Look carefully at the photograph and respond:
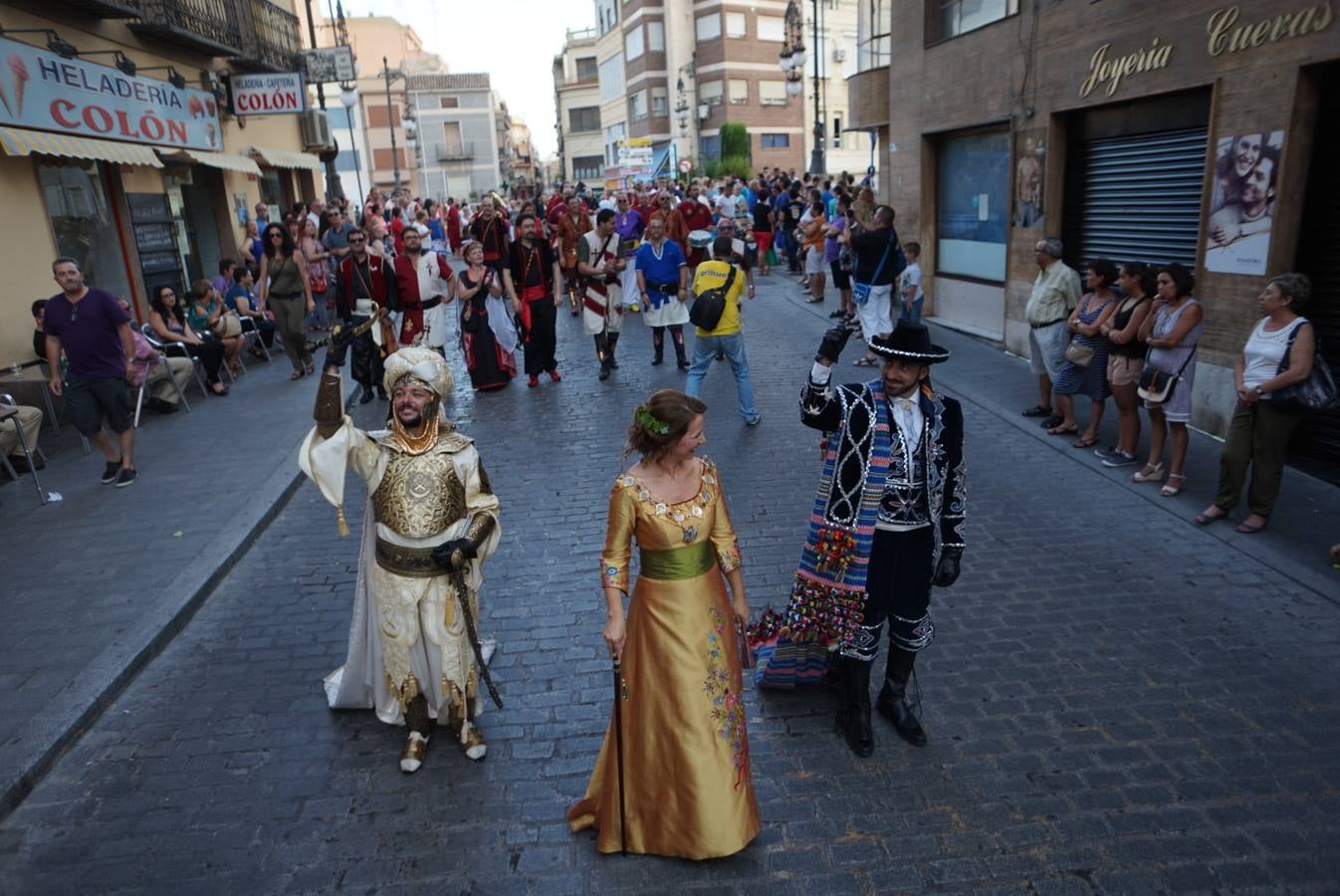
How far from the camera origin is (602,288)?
39.8ft

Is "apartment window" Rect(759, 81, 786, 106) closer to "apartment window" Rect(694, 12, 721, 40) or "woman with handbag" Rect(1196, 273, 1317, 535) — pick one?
"apartment window" Rect(694, 12, 721, 40)

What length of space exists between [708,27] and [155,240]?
145ft

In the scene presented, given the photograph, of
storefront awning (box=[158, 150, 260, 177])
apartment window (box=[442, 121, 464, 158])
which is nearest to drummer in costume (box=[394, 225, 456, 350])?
storefront awning (box=[158, 150, 260, 177])

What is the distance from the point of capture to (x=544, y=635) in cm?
557

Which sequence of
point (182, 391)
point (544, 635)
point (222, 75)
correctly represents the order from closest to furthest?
1. point (544, 635)
2. point (182, 391)
3. point (222, 75)

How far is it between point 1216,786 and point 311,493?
7201 millimetres

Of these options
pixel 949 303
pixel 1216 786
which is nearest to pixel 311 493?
pixel 1216 786

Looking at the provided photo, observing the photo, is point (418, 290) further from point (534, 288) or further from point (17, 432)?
point (17, 432)

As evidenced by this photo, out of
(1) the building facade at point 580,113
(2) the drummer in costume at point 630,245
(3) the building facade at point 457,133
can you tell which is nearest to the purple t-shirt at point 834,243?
(2) the drummer in costume at point 630,245

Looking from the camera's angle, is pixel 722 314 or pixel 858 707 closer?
pixel 858 707

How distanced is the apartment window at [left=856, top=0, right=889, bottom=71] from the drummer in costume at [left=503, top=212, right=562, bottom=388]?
29.1 ft

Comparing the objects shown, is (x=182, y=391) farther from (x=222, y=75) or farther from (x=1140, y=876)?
(x=1140, y=876)

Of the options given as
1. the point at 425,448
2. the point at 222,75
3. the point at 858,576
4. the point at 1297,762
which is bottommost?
the point at 1297,762

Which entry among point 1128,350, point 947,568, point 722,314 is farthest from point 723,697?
point 722,314
